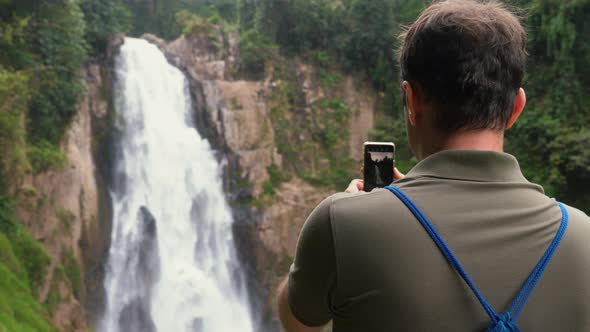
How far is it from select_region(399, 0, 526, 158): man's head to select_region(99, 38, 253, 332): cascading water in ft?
46.9

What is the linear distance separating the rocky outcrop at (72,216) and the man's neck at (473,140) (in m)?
12.0

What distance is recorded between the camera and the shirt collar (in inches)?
48.8

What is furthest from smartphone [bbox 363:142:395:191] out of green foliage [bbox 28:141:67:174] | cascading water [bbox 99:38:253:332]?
cascading water [bbox 99:38:253:332]

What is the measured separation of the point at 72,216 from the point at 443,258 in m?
13.7

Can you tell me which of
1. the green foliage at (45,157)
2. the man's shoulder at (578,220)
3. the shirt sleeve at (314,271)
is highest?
the man's shoulder at (578,220)

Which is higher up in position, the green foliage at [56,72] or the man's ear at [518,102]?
the man's ear at [518,102]

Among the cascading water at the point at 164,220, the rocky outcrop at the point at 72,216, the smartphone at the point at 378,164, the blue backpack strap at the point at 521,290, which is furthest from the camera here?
the cascading water at the point at 164,220

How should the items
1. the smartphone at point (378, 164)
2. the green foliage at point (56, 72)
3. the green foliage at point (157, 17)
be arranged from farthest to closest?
the green foliage at point (157, 17) → the green foliage at point (56, 72) → the smartphone at point (378, 164)

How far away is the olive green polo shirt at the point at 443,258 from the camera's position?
3.73 feet

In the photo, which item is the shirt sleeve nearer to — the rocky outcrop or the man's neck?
the man's neck

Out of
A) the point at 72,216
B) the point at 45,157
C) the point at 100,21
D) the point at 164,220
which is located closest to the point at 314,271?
the point at 45,157

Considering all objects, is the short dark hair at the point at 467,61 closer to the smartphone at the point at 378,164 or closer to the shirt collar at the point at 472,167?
the shirt collar at the point at 472,167

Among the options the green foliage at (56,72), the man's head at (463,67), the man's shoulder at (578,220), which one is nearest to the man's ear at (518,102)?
the man's head at (463,67)

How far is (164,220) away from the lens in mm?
15773
